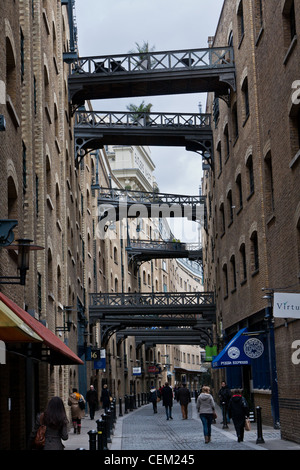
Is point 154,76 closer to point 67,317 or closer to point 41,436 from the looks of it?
point 67,317

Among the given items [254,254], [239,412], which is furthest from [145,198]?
[239,412]

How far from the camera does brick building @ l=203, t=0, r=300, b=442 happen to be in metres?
17.0

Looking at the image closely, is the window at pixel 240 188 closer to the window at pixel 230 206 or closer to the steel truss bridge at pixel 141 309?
the window at pixel 230 206

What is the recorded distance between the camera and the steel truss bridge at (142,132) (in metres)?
31.9

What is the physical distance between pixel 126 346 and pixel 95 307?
1890 cm

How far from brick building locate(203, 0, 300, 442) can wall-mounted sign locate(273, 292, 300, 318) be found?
10.9ft

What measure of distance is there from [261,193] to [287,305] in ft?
30.9

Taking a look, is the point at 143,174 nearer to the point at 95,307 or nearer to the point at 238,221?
the point at 95,307

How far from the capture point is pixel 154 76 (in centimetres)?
2806

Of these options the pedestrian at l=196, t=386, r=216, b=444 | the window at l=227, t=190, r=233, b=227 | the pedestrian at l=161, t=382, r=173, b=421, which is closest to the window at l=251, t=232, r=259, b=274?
the window at l=227, t=190, r=233, b=227

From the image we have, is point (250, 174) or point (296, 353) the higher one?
point (250, 174)

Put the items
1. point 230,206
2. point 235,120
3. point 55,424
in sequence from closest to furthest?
point 55,424 < point 235,120 < point 230,206

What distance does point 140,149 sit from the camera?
71750 millimetres
